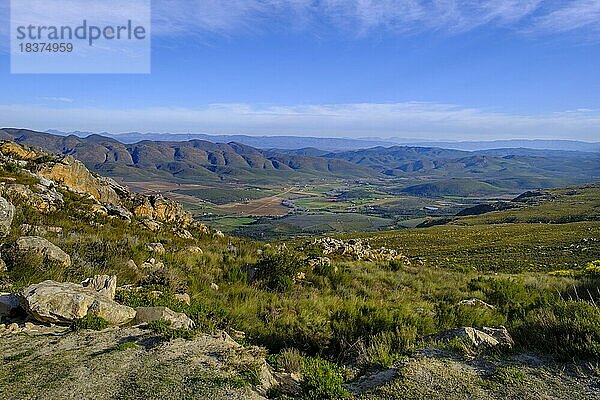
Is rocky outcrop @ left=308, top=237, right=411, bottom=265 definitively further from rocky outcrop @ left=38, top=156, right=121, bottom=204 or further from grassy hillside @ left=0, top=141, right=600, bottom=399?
rocky outcrop @ left=38, top=156, right=121, bottom=204

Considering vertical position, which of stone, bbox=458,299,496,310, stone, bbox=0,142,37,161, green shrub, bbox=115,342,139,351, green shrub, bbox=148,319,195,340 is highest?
stone, bbox=0,142,37,161

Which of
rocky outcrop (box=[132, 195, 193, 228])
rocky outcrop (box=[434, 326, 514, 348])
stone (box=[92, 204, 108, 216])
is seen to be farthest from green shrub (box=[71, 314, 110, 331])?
rocky outcrop (box=[132, 195, 193, 228])

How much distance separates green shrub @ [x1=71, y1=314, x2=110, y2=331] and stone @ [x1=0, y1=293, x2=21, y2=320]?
1185mm

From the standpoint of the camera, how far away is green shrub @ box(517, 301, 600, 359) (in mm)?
5578

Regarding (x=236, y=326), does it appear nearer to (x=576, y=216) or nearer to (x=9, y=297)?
(x=9, y=297)

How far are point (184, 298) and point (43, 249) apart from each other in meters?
3.40

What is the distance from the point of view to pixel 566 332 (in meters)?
5.89

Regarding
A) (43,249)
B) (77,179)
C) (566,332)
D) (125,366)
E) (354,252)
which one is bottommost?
(354,252)

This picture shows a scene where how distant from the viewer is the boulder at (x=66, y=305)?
6.64 metres

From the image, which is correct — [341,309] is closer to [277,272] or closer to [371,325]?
[371,325]

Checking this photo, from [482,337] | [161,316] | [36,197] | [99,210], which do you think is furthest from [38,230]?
[482,337]

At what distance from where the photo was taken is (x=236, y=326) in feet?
26.3

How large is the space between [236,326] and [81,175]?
773 inches

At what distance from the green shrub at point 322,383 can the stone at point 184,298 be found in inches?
150
